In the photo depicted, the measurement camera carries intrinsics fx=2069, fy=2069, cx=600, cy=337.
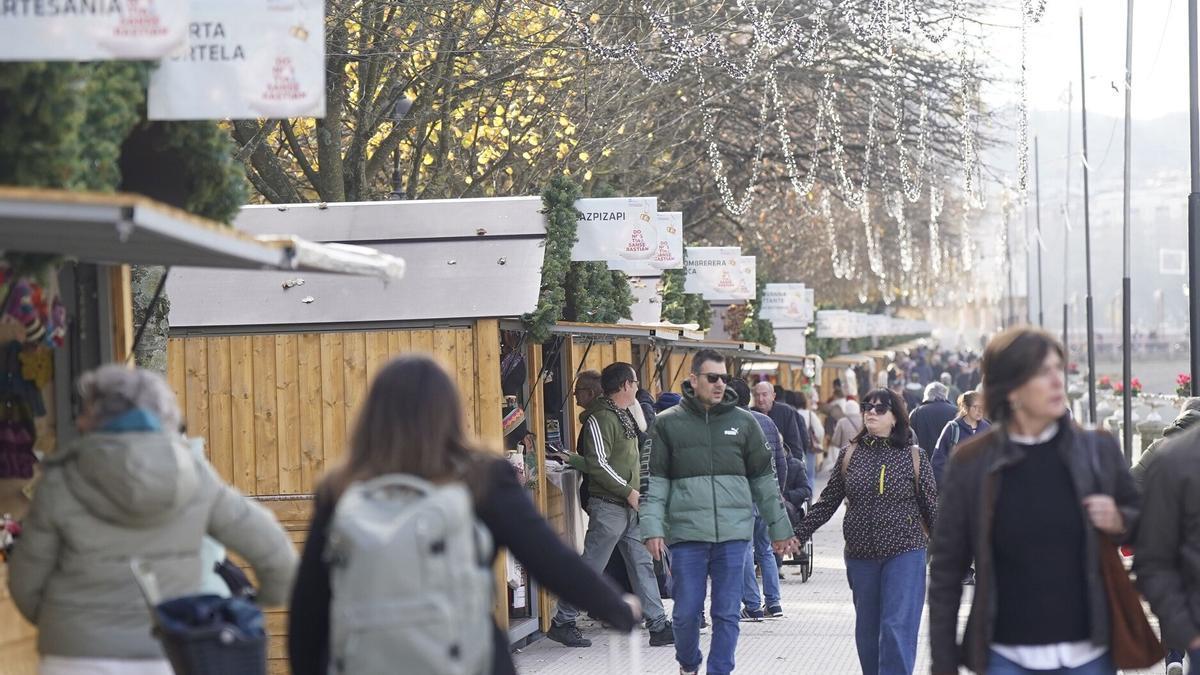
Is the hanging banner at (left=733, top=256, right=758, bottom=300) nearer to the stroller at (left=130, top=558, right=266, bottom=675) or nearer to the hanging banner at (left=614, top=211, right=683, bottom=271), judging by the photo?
the hanging banner at (left=614, top=211, right=683, bottom=271)

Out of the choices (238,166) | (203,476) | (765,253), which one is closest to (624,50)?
(238,166)

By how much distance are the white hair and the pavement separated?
5484 millimetres

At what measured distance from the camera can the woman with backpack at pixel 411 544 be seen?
15.7 feet

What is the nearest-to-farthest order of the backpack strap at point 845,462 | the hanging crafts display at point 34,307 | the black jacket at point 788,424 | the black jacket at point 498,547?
the black jacket at point 498,547 < the hanging crafts display at point 34,307 < the backpack strap at point 845,462 < the black jacket at point 788,424

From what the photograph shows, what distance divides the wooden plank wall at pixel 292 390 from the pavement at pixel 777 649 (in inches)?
65.9

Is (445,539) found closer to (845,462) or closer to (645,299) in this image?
(845,462)

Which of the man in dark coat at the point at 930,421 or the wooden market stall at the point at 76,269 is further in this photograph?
the man in dark coat at the point at 930,421

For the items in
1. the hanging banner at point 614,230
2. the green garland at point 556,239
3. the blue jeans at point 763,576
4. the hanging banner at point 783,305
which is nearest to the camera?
the green garland at point 556,239

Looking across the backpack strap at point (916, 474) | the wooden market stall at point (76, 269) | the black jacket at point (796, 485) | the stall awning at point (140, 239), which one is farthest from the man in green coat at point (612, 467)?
the stall awning at point (140, 239)

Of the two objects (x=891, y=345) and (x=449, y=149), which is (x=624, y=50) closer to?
(x=449, y=149)

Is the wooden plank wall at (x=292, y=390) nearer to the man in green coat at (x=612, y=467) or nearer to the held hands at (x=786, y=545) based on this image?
the man in green coat at (x=612, y=467)

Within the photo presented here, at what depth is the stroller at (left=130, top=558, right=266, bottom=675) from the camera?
551cm

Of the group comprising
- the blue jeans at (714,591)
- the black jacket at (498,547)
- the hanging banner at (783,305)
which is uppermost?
the hanging banner at (783,305)

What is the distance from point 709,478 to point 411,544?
598cm
